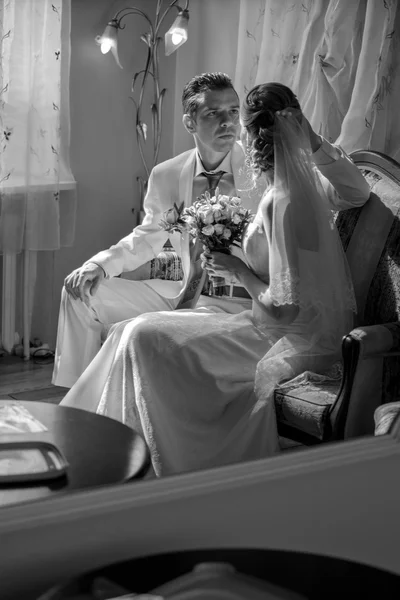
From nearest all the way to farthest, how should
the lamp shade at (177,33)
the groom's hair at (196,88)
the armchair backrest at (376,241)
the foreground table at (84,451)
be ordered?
the foreground table at (84,451), the lamp shade at (177,33), the groom's hair at (196,88), the armchair backrest at (376,241)

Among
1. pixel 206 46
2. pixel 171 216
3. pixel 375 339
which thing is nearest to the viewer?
pixel 206 46

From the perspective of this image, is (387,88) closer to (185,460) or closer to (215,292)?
(215,292)

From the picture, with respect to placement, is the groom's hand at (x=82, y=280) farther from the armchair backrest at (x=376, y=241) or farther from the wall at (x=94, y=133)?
the armchair backrest at (x=376, y=241)

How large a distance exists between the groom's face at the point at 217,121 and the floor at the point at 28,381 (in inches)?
15.0

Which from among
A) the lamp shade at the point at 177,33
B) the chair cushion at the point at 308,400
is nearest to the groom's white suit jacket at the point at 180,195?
the lamp shade at the point at 177,33

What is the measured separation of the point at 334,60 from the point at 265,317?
0.47 meters

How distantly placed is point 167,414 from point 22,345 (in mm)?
365

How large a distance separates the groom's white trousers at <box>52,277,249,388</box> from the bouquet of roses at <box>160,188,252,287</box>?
0.25 feet

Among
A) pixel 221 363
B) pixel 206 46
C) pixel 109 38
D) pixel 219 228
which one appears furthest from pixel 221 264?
pixel 109 38

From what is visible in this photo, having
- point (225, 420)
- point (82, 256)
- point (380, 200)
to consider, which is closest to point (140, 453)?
point (82, 256)

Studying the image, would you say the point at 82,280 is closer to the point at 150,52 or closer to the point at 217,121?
the point at 150,52

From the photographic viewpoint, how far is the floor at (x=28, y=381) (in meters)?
0.69

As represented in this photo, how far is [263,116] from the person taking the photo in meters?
1.08

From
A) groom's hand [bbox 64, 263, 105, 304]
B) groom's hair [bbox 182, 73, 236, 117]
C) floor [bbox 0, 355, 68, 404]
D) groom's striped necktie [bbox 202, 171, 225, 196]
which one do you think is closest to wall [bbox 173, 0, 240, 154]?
groom's hair [bbox 182, 73, 236, 117]
